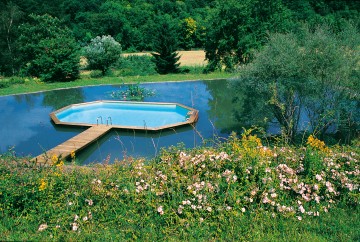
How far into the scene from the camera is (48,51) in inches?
815

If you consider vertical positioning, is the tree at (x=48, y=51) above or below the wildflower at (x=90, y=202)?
above

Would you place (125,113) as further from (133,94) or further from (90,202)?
(90,202)

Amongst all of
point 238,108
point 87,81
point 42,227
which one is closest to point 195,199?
point 42,227

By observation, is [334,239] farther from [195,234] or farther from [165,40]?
[165,40]

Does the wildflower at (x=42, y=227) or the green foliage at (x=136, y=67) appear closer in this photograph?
the wildflower at (x=42, y=227)

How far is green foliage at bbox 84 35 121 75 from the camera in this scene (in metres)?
22.1

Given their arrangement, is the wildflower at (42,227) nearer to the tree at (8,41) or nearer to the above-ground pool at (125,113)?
the above-ground pool at (125,113)

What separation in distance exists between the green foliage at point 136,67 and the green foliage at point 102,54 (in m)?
0.98

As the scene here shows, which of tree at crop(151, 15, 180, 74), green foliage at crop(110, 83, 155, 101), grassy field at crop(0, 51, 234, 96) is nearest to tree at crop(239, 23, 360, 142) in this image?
green foliage at crop(110, 83, 155, 101)

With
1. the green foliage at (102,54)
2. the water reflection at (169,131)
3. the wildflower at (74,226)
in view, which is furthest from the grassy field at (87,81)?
the wildflower at (74,226)

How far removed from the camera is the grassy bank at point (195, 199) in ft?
12.7

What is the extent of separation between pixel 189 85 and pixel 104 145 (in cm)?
890

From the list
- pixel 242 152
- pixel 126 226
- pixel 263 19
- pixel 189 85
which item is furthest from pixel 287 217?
pixel 263 19

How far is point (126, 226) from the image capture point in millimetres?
3932
